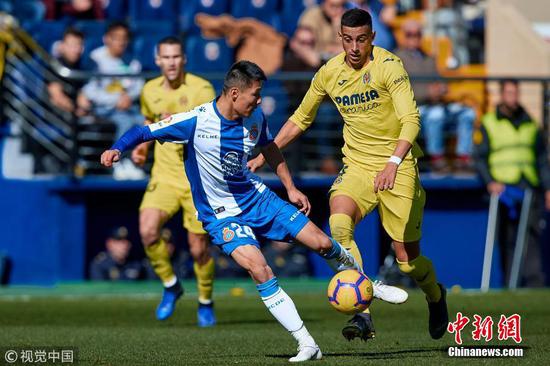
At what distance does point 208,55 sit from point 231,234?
10734 millimetres

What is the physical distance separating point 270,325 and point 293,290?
4.77m

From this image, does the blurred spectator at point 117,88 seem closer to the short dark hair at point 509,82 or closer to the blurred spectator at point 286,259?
the blurred spectator at point 286,259

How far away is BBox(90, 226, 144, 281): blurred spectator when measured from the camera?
17922mm

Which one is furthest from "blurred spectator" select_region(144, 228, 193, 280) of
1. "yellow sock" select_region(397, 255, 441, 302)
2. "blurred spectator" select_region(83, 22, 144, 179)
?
"yellow sock" select_region(397, 255, 441, 302)

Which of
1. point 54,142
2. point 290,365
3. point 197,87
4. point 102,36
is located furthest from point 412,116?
point 102,36

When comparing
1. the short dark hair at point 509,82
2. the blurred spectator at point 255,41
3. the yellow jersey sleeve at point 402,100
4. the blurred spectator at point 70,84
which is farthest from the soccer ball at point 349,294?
the blurred spectator at point 255,41

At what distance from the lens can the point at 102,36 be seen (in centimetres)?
1991

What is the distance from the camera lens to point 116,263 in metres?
18.1

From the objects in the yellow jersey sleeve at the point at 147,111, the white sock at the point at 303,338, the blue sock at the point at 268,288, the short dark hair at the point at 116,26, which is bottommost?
the white sock at the point at 303,338

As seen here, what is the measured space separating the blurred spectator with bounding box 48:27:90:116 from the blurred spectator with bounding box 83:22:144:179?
181 mm

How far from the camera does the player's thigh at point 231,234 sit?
367 inches

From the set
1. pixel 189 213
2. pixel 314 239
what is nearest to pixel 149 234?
pixel 189 213

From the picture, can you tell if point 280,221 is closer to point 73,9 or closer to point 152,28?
point 152,28

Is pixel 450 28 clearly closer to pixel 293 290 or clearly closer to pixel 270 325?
pixel 293 290
